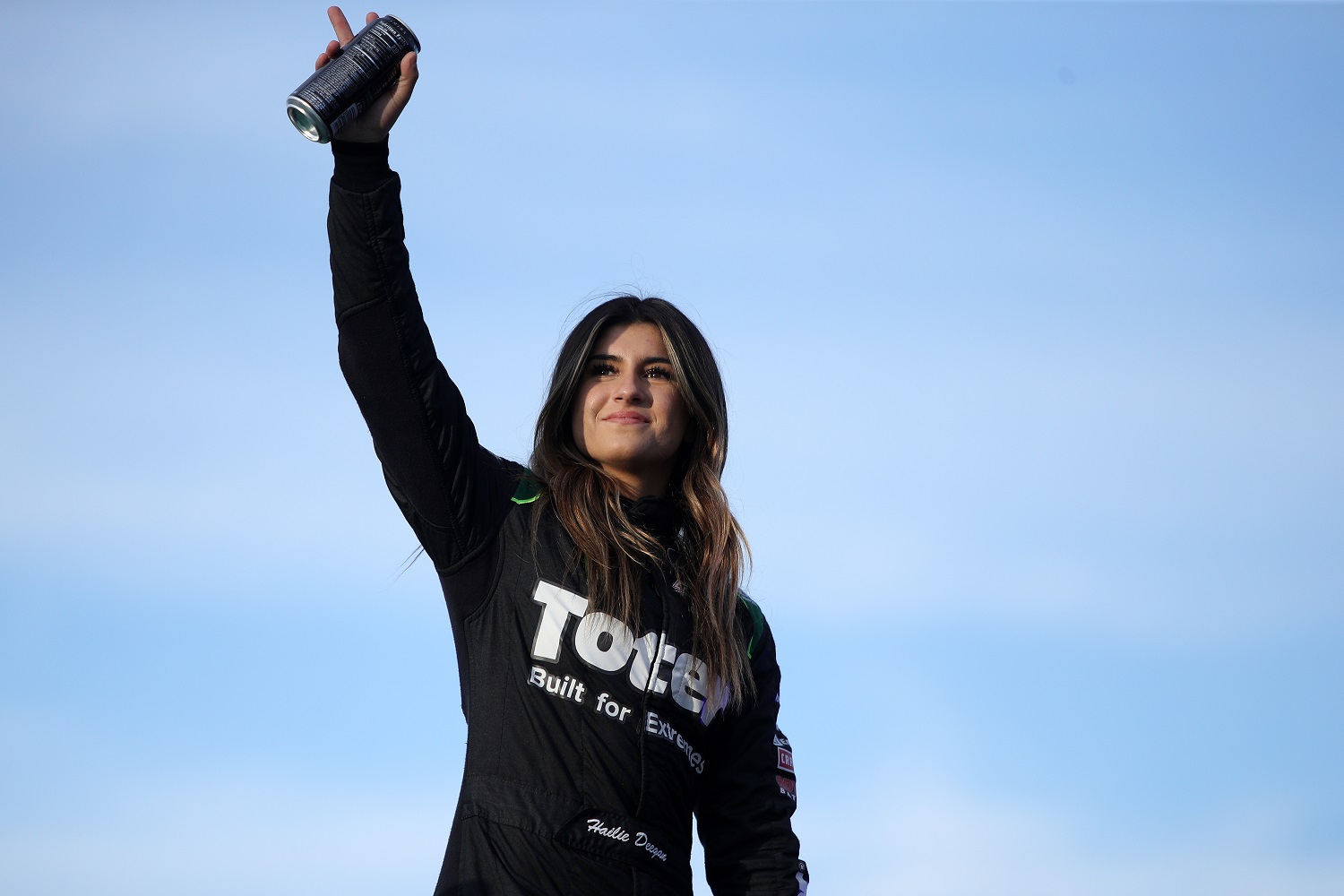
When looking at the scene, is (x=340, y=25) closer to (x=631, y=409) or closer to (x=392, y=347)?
(x=392, y=347)

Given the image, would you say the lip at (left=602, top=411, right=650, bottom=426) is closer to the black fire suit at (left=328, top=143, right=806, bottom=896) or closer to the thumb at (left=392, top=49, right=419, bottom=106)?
the black fire suit at (left=328, top=143, right=806, bottom=896)

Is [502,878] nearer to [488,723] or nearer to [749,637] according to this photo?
[488,723]

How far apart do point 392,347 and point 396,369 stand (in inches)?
2.9

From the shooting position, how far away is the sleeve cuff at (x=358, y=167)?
5008mm

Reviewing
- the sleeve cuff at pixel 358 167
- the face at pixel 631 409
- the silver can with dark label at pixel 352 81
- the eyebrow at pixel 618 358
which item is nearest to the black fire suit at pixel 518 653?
the sleeve cuff at pixel 358 167

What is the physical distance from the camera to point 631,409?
597cm

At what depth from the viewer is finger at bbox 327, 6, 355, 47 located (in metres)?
5.12

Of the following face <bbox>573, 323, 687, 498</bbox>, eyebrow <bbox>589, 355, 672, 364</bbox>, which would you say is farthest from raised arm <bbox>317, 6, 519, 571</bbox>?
eyebrow <bbox>589, 355, 672, 364</bbox>

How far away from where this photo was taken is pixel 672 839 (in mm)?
5406

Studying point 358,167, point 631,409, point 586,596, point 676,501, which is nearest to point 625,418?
point 631,409

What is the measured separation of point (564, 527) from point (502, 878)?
121 centimetres

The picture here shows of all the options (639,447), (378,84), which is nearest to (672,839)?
(639,447)

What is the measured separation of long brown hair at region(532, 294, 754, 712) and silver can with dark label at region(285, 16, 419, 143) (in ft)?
4.59

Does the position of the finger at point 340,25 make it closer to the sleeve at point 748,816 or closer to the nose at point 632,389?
the nose at point 632,389
